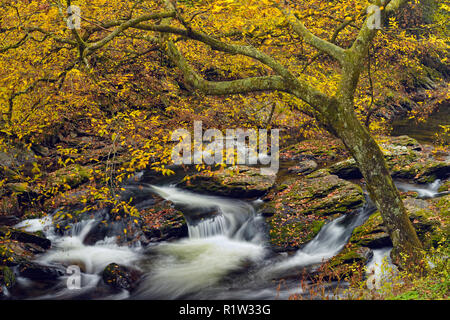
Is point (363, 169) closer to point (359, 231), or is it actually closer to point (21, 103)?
point (359, 231)

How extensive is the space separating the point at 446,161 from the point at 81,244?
13.4 m

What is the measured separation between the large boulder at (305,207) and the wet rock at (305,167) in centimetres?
214

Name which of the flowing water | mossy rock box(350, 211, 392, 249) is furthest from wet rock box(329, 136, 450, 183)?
mossy rock box(350, 211, 392, 249)

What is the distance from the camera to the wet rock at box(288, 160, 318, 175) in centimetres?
1460

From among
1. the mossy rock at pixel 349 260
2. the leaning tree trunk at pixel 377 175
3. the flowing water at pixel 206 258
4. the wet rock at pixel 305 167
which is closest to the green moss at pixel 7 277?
the flowing water at pixel 206 258

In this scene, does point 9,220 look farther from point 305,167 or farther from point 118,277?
point 305,167

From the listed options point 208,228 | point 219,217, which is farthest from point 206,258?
point 219,217

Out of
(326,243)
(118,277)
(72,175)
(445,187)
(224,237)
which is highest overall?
(72,175)

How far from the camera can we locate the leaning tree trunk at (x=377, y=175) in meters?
6.43

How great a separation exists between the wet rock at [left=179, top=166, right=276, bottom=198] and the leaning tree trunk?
6519 mm

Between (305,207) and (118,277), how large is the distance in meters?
5.89

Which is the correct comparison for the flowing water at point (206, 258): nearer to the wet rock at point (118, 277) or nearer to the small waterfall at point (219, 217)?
the small waterfall at point (219, 217)

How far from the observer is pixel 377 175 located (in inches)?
255
